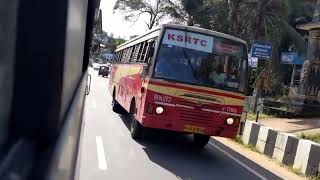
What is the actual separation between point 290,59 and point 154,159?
2578 cm

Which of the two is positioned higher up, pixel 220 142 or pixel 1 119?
pixel 1 119

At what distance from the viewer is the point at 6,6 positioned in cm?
113

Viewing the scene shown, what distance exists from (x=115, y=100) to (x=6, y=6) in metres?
17.2

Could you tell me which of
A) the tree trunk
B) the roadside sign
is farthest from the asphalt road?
the tree trunk

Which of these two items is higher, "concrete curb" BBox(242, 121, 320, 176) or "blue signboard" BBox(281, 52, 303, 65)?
"blue signboard" BBox(281, 52, 303, 65)

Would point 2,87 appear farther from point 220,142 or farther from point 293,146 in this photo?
point 220,142

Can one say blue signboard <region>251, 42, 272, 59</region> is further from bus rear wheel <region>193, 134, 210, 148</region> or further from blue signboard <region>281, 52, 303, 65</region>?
blue signboard <region>281, 52, 303, 65</region>

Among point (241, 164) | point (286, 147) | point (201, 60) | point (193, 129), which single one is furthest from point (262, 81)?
point (193, 129)

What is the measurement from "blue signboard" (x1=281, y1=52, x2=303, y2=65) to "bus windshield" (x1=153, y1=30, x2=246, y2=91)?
23.2 metres

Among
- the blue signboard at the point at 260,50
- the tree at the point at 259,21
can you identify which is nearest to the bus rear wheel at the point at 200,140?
the blue signboard at the point at 260,50

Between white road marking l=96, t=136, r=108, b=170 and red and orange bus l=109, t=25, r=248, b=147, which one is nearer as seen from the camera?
white road marking l=96, t=136, r=108, b=170

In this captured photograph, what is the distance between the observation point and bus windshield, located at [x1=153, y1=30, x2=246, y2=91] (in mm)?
10938

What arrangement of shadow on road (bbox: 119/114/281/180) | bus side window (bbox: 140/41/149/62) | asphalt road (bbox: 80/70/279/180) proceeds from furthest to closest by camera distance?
bus side window (bbox: 140/41/149/62), shadow on road (bbox: 119/114/281/180), asphalt road (bbox: 80/70/279/180)

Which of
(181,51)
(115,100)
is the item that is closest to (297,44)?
(115,100)
